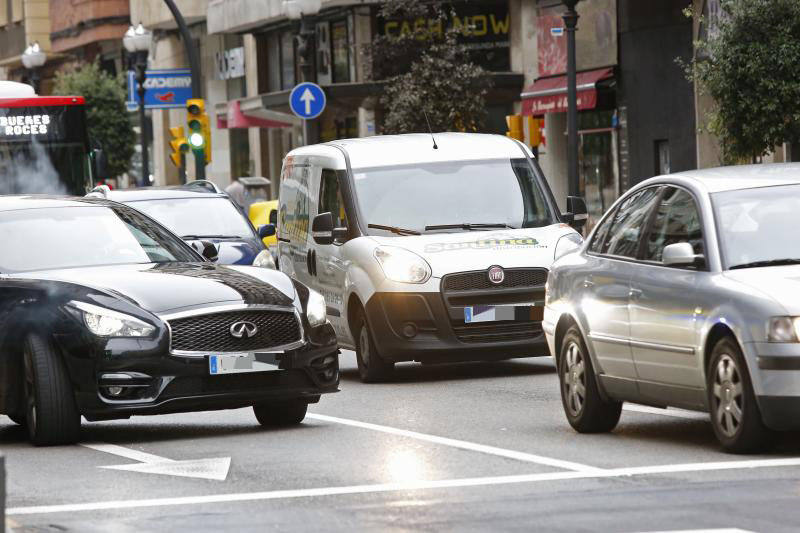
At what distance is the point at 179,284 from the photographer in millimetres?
12133

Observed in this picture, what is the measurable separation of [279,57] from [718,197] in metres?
45.9

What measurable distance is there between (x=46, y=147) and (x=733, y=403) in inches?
786

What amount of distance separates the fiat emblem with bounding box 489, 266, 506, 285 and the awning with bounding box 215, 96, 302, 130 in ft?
118

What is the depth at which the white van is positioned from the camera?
16156 millimetres

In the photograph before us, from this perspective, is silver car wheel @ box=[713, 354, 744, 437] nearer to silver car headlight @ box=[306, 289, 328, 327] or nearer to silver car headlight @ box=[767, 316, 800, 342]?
silver car headlight @ box=[767, 316, 800, 342]

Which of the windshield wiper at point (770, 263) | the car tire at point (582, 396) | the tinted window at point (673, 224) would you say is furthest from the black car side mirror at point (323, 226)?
the windshield wiper at point (770, 263)

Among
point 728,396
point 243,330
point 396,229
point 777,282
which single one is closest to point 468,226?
point 396,229

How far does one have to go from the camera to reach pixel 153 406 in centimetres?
1179

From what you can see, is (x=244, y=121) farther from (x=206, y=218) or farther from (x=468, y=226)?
(x=468, y=226)

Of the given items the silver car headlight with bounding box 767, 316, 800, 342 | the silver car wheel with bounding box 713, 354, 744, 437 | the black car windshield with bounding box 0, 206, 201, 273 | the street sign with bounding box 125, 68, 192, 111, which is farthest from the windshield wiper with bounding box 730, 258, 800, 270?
the street sign with bounding box 125, 68, 192, 111

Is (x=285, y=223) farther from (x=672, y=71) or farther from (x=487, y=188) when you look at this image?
(x=672, y=71)

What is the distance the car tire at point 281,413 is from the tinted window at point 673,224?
2645 mm

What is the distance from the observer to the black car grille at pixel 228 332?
38.8ft

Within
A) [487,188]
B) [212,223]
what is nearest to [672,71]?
[212,223]
